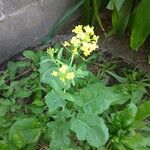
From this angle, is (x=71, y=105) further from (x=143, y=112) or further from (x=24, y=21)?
(x=24, y=21)

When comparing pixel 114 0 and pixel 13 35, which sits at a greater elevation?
pixel 13 35

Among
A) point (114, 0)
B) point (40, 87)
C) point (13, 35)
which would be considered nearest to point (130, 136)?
point (40, 87)

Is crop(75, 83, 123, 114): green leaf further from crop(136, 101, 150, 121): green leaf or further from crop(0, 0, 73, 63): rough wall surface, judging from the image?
A: crop(0, 0, 73, 63): rough wall surface

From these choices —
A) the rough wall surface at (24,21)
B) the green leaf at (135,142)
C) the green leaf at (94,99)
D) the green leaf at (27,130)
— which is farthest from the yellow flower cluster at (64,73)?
the rough wall surface at (24,21)

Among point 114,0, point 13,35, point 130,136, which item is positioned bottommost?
point 130,136

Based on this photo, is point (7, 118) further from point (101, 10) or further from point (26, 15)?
point (101, 10)

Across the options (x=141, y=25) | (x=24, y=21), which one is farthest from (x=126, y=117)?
(x=24, y=21)

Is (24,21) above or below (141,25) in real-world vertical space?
above
